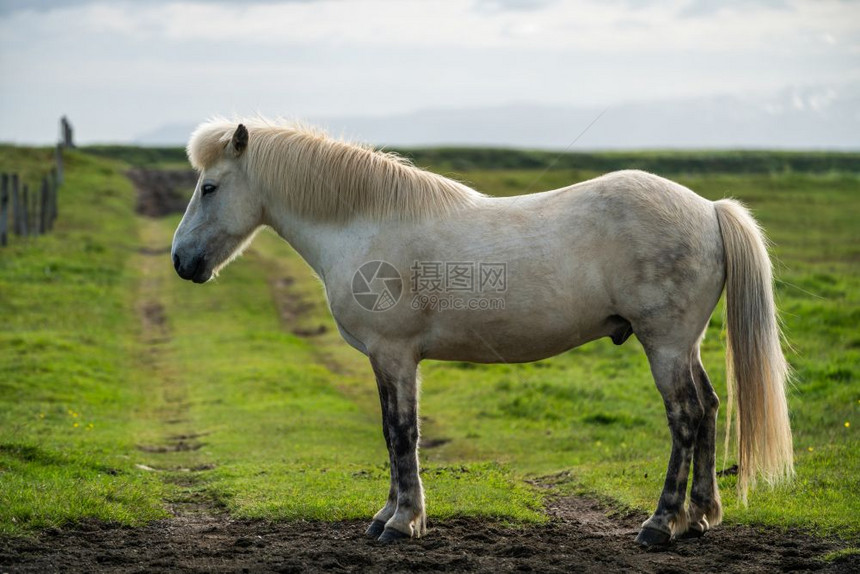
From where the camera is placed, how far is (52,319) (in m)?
18.7

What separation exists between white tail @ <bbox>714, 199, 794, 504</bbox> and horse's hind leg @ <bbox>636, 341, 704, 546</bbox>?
46 centimetres

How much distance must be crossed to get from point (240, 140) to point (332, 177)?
0.84m

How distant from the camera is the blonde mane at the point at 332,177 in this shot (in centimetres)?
691

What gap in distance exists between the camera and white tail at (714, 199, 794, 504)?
6559 mm

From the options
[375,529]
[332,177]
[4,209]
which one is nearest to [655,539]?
[375,529]

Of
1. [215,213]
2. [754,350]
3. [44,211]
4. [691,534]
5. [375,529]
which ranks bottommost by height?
[375,529]

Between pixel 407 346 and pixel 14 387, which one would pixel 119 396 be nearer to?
pixel 14 387

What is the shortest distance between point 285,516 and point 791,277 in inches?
636

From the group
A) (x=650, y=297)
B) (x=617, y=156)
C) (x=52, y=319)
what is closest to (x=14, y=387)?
(x=52, y=319)

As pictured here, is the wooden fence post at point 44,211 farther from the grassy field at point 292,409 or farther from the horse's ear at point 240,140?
the horse's ear at point 240,140

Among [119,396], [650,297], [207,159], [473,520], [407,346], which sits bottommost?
[119,396]

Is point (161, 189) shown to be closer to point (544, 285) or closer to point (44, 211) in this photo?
point (44, 211)

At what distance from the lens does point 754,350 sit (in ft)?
21.8

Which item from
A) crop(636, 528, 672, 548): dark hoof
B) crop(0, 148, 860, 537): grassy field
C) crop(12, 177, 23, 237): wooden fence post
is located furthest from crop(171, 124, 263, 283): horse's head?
crop(12, 177, 23, 237): wooden fence post
